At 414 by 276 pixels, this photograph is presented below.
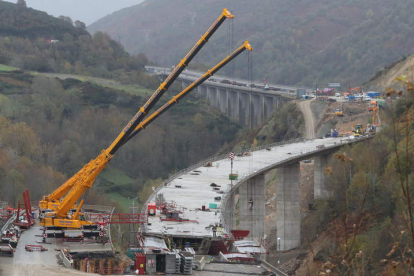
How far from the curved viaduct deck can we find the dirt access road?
55.5 feet

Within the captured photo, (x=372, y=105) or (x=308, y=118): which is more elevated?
(x=372, y=105)

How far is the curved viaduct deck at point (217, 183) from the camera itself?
6016 centimetres

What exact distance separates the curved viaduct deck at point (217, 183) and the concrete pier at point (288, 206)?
977mm

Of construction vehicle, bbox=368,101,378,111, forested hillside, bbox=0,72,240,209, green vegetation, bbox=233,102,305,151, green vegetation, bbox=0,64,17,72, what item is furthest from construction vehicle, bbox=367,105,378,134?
green vegetation, bbox=0,64,17,72

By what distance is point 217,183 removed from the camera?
84438 mm

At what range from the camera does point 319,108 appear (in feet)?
477

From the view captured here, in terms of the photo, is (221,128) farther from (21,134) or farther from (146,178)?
(21,134)

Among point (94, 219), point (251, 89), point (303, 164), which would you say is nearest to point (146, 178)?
point (303, 164)

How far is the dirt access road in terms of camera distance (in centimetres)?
13574

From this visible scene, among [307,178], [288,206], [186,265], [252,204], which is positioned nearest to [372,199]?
[252,204]

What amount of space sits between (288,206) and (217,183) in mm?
14181

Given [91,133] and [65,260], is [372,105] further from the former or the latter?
[65,260]

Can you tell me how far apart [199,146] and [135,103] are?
18856mm

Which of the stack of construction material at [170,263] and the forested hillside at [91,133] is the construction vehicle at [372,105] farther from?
the stack of construction material at [170,263]
